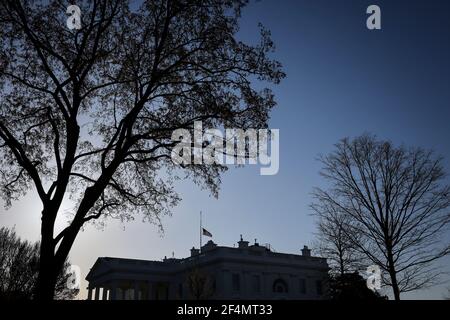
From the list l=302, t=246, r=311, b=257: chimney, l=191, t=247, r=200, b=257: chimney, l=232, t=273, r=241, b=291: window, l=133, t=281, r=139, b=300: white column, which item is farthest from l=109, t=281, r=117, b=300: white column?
l=302, t=246, r=311, b=257: chimney

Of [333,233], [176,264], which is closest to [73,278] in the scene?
[176,264]

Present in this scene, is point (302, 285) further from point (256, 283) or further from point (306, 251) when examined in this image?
point (256, 283)

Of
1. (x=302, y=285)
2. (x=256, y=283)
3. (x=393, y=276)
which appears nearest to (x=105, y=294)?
(x=256, y=283)

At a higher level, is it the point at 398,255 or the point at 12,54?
the point at 12,54

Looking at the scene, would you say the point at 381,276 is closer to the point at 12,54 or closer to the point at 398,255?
the point at 398,255

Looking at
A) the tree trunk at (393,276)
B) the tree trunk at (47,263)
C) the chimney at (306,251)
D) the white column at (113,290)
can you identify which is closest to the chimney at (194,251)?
the white column at (113,290)

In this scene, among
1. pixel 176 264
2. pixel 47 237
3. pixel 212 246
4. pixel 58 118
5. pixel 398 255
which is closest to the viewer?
pixel 47 237

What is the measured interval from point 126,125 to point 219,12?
196 inches

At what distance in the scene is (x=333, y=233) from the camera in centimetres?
2520

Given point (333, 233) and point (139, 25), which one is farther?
point (333, 233)

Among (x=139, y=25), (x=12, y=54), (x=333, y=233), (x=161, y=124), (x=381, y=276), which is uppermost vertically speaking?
(x=139, y=25)

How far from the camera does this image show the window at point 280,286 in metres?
61.2

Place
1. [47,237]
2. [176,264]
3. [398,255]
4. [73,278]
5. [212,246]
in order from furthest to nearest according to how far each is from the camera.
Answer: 1. [176,264]
2. [212,246]
3. [73,278]
4. [398,255]
5. [47,237]

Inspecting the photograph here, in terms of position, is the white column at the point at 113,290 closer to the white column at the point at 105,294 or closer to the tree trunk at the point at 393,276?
the white column at the point at 105,294
